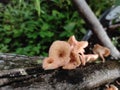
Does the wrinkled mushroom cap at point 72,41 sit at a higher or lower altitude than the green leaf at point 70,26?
lower

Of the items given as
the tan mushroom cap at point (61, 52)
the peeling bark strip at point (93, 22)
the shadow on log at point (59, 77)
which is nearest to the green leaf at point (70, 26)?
the peeling bark strip at point (93, 22)

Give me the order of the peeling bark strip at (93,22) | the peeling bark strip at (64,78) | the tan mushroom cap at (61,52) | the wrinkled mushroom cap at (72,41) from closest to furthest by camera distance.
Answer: the peeling bark strip at (64,78) → the tan mushroom cap at (61,52) → the wrinkled mushroom cap at (72,41) → the peeling bark strip at (93,22)

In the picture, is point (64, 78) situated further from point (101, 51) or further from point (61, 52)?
point (101, 51)

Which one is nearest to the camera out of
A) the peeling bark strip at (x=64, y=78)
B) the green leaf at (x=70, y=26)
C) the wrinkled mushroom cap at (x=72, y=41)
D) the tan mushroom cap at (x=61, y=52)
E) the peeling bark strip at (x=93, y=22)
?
the peeling bark strip at (x=64, y=78)

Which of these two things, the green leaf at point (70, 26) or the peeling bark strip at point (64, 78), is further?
the green leaf at point (70, 26)

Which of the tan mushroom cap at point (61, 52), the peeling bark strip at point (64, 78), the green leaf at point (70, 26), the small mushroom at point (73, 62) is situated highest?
the green leaf at point (70, 26)

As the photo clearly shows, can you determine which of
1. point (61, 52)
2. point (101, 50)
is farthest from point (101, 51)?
point (61, 52)

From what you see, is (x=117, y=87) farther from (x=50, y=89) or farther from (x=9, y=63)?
(x=9, y=63)

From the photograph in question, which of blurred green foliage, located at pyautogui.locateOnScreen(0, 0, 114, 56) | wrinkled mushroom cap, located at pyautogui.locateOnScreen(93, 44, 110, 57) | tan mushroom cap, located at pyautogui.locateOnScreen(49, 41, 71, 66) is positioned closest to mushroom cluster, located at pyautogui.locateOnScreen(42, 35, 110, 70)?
tan mushroom cap, located at pyautogui.locateOnScreen(49, 41, 71, 66)

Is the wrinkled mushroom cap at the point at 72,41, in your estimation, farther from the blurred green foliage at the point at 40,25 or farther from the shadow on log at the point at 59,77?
the blurred green foliage at the point at 40,25
